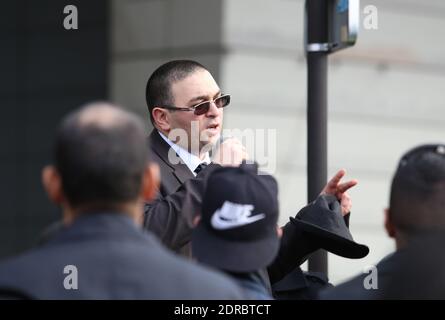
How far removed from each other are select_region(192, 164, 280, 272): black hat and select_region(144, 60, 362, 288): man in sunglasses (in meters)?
0.70

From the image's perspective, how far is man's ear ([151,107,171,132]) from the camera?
4.28m

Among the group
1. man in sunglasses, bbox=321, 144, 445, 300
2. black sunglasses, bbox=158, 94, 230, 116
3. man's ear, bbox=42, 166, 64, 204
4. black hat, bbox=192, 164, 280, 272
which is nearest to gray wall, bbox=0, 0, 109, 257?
black sunglasses, bbox=158, 94, 230, 116

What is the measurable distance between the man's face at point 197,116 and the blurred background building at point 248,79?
197 inches

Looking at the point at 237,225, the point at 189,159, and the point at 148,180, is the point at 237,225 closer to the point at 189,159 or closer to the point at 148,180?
the point at 148,180

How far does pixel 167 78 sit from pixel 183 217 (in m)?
0.99

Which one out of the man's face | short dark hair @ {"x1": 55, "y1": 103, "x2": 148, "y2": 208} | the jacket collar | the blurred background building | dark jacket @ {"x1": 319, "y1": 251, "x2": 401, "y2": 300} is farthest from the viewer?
the blurred background building

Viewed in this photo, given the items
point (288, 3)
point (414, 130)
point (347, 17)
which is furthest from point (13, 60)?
point (347, 17)

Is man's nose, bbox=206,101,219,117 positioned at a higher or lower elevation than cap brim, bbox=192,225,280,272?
higher

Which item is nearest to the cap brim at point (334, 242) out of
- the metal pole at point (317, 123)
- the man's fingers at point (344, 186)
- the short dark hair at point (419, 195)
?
the man's fingers at point (344, 186)

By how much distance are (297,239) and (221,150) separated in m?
0.49

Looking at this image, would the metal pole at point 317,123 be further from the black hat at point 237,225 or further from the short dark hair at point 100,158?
the short dark hair at point 100,158

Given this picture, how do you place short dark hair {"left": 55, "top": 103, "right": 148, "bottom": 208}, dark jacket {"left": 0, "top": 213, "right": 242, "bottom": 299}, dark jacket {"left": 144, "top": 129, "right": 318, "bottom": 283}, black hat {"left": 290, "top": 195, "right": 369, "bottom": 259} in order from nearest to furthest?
dark jacket {"left": 0, "top": 213, "right": 242, "bottom": 299} < short dark hair {"left": 55, "top": 103, "right": 148, "bottom": 208} < dark jacket {"left": 144, "top": 129, "right": 318, "bottom": 283} < black hat {"left": 290, "top": 195, "right": 369, "bottom": 259}

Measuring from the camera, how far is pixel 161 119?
14.2ft

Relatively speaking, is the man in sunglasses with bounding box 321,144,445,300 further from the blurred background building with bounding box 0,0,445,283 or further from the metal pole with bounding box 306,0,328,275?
the blurred background building with bounding box 0,0,445,283
